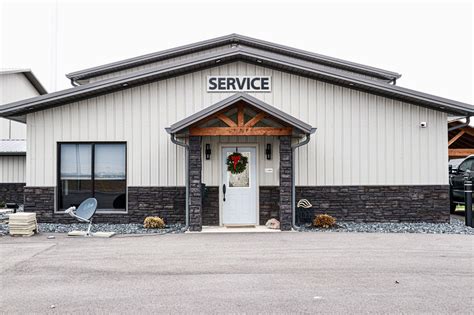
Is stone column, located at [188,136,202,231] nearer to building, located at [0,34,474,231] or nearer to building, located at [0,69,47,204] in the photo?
building, located at [0,34,474,231]

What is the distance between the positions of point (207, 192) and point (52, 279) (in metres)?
6.06

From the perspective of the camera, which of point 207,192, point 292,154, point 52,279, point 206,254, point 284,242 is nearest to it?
point 52,279

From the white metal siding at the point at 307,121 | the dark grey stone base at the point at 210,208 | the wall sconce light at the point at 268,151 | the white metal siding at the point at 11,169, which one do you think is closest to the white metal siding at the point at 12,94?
the white metal siding at the point at 11,169

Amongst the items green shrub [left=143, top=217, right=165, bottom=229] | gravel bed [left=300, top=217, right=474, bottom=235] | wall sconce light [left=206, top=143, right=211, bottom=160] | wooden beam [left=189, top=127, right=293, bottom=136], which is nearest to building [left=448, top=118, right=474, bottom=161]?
gravel bed [left=300, top=217, right=474, bottom=235]

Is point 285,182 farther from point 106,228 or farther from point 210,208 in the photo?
point 106,228

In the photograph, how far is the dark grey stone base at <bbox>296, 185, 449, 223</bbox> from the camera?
495 inches

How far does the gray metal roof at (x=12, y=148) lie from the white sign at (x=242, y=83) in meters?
9.94

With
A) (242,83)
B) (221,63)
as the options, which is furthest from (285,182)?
(221,63)

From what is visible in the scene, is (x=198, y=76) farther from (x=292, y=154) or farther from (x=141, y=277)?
(x=141, y=277)

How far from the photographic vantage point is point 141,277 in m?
6.79

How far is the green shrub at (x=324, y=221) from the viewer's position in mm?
11709

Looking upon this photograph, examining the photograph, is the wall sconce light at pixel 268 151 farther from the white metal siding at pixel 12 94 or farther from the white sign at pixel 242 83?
the white metal siding at pixel 12 94

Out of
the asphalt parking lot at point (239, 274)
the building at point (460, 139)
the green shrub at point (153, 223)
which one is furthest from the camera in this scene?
the building at point (460, 139)

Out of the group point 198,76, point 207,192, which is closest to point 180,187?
point 207,192
